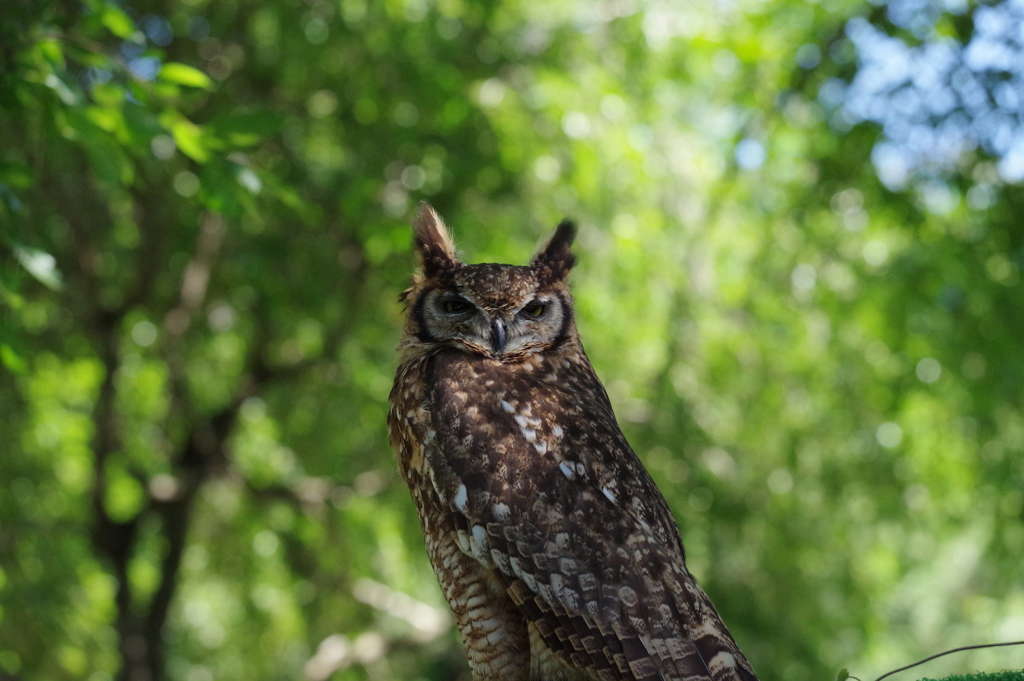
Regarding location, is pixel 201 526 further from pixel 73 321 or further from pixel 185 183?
pixel 185 183

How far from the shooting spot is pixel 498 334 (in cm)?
267

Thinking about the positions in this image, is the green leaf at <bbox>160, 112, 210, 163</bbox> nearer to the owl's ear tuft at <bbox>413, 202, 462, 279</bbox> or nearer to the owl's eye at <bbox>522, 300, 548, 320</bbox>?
the owl's ear tuft at <bbox>413, 202, 462, 279</bbox>

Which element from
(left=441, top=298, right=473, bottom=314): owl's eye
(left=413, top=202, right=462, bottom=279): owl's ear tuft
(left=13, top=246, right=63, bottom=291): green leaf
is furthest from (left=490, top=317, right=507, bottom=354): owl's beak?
(left=13, top=246, right=63, bottom=291): green leaf

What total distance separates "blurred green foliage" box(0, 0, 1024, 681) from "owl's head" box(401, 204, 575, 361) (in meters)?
2.21

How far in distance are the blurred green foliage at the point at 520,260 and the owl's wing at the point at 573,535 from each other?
2.82 meters

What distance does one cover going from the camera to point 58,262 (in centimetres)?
683

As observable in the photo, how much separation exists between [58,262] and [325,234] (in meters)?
2.11

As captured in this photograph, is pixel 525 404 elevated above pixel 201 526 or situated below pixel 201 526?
below

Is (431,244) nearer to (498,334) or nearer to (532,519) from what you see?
(498,334)

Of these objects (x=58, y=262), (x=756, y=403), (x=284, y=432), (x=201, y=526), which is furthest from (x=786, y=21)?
(x=201, y=526)

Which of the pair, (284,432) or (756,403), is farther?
(284,432)

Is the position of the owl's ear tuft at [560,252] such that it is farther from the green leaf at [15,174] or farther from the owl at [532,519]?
the green leaf at [15,174]

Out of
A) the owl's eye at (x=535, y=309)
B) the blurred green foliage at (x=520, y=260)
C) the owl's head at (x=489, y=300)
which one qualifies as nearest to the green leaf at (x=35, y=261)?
the owl's head at (x=489, y=300)

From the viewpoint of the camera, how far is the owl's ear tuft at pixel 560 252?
2.97m
